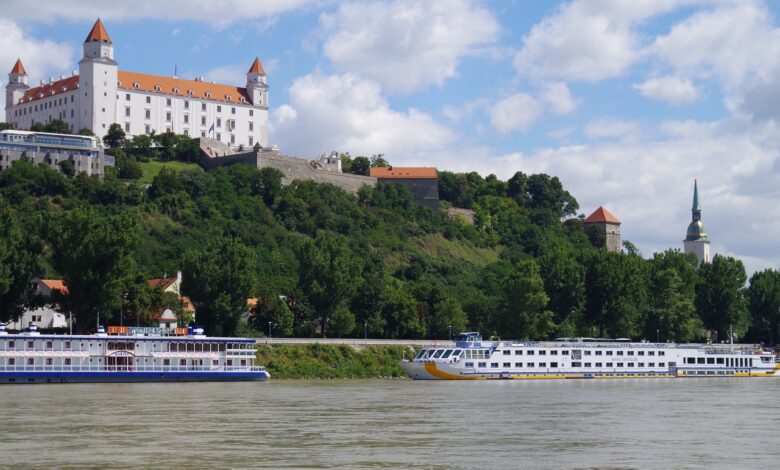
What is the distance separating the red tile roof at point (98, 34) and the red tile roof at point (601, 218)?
7057cm

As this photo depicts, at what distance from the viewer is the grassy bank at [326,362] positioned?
83188 millimetres

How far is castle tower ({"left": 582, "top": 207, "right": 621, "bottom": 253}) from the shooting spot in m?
167

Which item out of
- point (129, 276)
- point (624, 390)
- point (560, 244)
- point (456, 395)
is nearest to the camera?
A: point (456, 395)

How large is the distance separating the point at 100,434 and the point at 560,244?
11933 cm

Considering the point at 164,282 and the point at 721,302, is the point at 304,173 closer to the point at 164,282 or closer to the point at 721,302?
the point at 164,282

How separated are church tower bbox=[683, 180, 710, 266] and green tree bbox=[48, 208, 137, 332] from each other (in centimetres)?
11038

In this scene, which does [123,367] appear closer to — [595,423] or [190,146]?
[595,423]

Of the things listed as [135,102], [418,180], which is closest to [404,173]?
[418,180]

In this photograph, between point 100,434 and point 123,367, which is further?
point 123,367

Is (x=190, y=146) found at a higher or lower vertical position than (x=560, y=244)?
higher

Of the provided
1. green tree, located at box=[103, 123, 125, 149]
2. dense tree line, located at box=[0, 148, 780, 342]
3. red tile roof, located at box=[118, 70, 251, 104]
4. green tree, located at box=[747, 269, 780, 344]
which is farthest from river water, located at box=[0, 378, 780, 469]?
red tile roof, located at box=[118, 70, 251, 104]

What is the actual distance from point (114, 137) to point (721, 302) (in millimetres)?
68437

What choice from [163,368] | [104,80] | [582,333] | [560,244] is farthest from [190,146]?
[163,368]

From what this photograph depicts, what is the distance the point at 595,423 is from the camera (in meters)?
46.0
